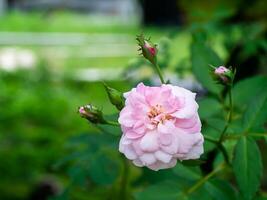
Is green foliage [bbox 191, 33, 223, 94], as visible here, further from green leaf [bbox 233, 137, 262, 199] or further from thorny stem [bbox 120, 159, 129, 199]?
thorny stem [bbox 120, 159, 129, 199]

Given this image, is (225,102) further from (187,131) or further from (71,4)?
(71,4)

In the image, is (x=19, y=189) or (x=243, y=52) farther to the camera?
(x=19, y=189)

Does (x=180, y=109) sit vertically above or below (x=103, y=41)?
above

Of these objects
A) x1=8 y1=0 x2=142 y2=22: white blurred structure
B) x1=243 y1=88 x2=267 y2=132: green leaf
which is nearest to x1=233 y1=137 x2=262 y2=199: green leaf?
x1=243 y1=88 x2=267 y2=132: green leaf

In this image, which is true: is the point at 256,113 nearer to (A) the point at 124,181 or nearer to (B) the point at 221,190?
(B) the point at 221,190

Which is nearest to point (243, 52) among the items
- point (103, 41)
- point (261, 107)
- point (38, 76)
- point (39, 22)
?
point (261, 107)

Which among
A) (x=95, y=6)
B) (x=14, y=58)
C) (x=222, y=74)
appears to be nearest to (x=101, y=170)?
(x=222, y=74)

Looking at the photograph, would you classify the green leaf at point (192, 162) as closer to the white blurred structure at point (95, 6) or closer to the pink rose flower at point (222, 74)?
the pink rose flower at point (222, 74)
